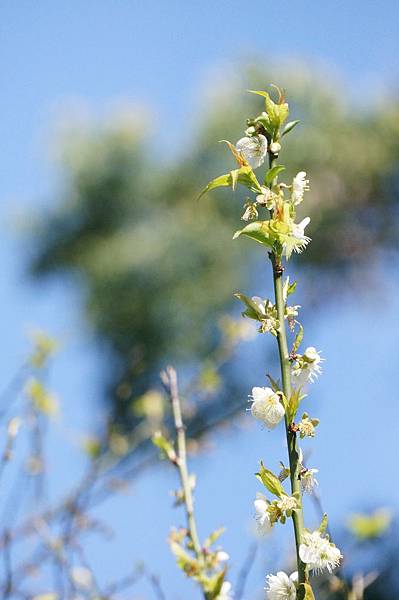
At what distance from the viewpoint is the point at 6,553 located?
2.39ft

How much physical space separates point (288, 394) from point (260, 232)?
0.31ft

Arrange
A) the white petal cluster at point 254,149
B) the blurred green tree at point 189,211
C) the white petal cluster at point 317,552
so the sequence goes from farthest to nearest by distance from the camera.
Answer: the blurred green tree at point 189,211 < the white petal cluster at point 254,149 < the white petal cluster at point 317,552

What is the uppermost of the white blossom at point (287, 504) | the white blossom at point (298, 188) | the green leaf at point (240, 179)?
the green leaf at point (240, 179)

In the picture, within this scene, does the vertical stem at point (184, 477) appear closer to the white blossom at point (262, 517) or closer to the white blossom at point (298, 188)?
the white blossom at point (262, 517)

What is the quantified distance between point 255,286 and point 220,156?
113 centimetres

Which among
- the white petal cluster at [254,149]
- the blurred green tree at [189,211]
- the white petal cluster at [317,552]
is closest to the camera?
the white petal cluster at [317,552]

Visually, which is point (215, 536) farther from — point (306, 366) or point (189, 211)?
point (189, 211)

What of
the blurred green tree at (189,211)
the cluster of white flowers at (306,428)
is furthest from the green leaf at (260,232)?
the blurred green tree at (189,211)

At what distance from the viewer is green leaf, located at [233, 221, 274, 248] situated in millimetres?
471

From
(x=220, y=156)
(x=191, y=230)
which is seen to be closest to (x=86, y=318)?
(x=191, y=230)

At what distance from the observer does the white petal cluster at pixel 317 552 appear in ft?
1.35

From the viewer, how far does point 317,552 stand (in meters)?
0.42

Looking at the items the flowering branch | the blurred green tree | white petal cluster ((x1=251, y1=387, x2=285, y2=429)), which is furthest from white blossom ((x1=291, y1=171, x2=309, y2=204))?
the blurred green tree

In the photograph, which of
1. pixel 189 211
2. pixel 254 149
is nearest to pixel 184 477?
pixel 254 149
